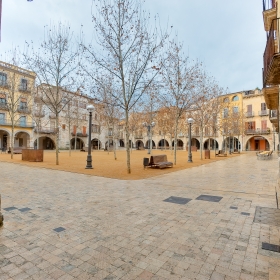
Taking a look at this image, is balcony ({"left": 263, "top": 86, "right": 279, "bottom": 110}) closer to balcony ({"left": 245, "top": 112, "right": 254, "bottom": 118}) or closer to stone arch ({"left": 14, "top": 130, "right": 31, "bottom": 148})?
balcony ({"left": 245, "top": 112, "right": 254, "bottom": 118})

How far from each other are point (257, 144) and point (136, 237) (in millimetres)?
48845

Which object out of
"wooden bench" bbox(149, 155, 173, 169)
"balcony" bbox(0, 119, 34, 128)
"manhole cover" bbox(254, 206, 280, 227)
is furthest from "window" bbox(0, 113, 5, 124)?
"manhole cover" bbox(254, 206, 280, 227)

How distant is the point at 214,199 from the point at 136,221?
2601 mm

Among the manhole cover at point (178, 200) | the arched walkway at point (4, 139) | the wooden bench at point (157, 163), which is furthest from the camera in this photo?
the arched walkway at point (4, 139)

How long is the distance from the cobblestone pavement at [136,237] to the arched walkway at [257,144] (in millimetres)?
44003

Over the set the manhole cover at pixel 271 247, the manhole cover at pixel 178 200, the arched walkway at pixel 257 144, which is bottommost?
the manhole cover at pixel 178 200

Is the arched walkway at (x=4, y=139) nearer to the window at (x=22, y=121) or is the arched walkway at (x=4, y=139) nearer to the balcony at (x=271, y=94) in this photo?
the window at (x=22, y=121)

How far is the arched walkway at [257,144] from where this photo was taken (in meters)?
42.3

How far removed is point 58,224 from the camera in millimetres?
3527

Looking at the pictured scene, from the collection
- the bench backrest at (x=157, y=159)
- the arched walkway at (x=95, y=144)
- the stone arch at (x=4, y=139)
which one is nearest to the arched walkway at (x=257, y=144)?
the arched walkway at (x=95, y=144)

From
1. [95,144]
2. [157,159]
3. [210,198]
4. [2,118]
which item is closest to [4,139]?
[2,118]

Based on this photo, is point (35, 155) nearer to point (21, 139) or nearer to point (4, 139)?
point (4, 139)

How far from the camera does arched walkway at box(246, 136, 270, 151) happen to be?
4231 centimetres

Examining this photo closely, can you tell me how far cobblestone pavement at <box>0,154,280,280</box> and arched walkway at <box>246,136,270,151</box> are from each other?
44.0 meters
